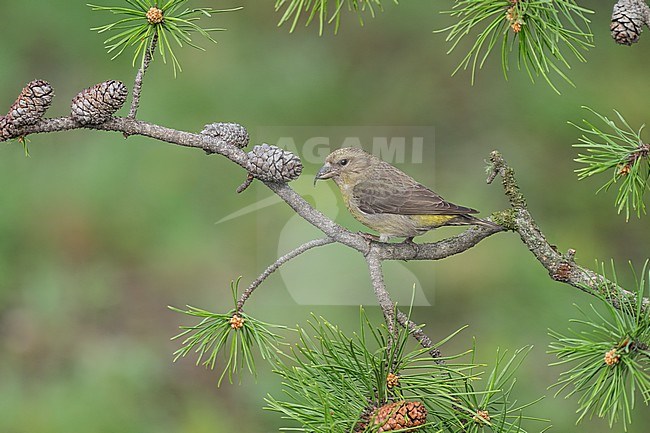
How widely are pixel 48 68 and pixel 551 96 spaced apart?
1.18m

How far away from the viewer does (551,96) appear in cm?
220

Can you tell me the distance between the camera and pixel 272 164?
983 millimetres

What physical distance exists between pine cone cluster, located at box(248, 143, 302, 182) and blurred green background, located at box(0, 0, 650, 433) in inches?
34.7

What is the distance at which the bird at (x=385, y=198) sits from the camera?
4.28ft

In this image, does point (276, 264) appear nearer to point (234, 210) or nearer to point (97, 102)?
point (97, 102)

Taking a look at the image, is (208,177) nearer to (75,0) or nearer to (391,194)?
(75,0)

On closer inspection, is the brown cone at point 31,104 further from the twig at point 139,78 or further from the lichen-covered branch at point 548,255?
the lichen-covered branch at point 548,255

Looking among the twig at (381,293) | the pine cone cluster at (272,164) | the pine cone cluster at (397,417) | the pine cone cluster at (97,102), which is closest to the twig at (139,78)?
the pine cone cluster at (97,102)

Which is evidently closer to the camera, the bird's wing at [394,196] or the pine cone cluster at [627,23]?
the pine cone cluster at [627,23]

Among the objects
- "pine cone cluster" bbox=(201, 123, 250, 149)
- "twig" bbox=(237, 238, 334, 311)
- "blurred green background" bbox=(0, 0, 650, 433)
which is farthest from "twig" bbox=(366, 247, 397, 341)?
"blurred green background" bbox=(0, 0, 650, 433)

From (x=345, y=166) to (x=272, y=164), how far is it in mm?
420

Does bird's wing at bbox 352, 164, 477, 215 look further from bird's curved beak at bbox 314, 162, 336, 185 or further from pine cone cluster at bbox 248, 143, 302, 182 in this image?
pine cone cluster at bbox 248, 143, 302, 182

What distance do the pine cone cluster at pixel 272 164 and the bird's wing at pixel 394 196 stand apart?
0.36 m

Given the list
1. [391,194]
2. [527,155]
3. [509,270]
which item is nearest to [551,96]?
[527,155]
